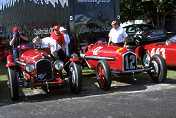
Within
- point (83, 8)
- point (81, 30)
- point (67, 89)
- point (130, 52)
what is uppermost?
point (83, 8)

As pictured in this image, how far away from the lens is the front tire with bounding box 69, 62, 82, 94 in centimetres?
748

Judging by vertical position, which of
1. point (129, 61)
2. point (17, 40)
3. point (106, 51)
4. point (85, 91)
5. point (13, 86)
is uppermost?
point (17, 40)

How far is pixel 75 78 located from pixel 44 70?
810 millimetres

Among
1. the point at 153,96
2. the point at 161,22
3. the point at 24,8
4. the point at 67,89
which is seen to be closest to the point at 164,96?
the point at 153,96

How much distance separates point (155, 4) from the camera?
2070cm

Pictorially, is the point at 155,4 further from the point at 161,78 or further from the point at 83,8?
the point at 161,78

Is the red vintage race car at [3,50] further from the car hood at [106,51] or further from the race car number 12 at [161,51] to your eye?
the race car number 12 at [161,51]

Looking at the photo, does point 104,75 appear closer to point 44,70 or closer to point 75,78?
point 75,78

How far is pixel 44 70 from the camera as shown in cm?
769

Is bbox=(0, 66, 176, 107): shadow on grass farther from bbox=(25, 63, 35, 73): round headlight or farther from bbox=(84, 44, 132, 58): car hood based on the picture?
bbox=(84, 44, 132, 58): car hood

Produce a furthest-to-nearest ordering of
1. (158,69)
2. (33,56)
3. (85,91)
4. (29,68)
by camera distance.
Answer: (158,69), (85,91), (33,56), (29,68)

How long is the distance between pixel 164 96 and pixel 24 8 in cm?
742

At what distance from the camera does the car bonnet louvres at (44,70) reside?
764 centimetres

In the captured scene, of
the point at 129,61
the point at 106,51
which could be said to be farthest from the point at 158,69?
the point at 106,51
